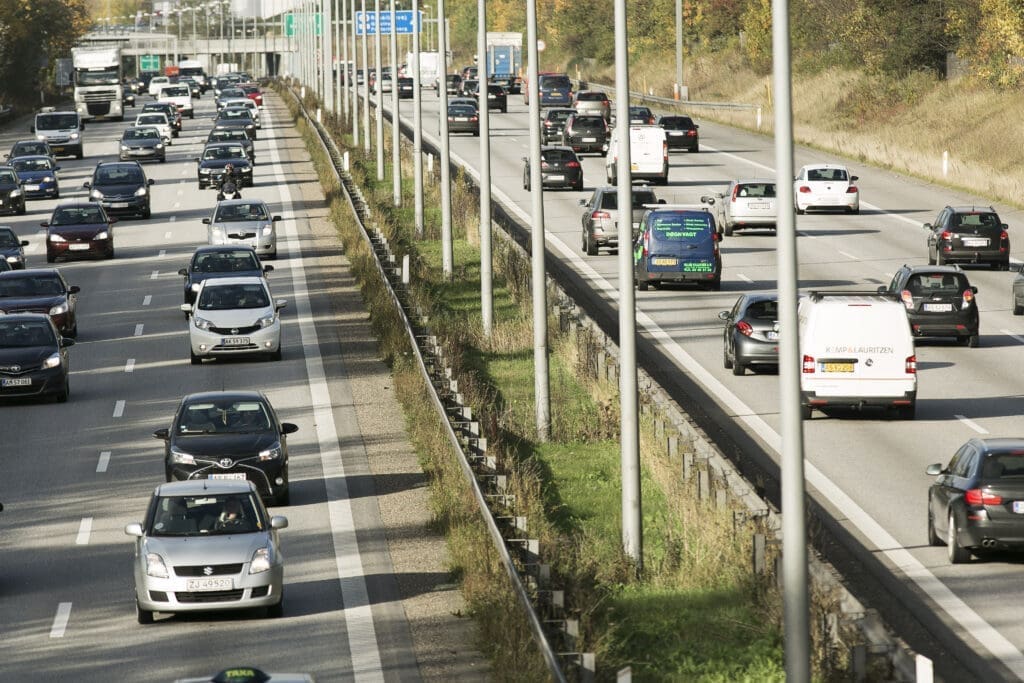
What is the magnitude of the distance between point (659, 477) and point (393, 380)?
9.40 m

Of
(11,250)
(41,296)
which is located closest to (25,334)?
(41,296)

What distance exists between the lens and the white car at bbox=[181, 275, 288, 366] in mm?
33656

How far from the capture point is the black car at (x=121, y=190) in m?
58.5

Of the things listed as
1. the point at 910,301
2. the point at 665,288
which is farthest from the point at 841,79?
the point at 910,301

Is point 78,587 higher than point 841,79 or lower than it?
lower

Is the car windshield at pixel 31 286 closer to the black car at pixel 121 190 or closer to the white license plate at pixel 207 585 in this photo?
the white license plate at pixel 207 585

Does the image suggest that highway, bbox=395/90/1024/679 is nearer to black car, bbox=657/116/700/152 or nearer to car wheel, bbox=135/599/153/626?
car wheel, bbox=135/599/153/626

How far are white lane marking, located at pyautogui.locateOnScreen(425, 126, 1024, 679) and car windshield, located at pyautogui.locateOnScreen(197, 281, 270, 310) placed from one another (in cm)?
732

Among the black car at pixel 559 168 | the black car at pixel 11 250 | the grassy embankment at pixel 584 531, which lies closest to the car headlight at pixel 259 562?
the grassy embankment at pixel 584 531

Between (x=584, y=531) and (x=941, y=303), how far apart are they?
15265 mm

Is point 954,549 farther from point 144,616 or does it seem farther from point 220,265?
point 220,265

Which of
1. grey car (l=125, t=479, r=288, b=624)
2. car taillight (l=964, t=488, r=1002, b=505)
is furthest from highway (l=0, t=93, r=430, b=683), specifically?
car taillight (l=964, t=488, r=1002, b=505)

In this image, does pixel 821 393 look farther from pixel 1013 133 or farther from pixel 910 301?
pixel 1013 133

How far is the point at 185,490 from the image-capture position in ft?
59.7
